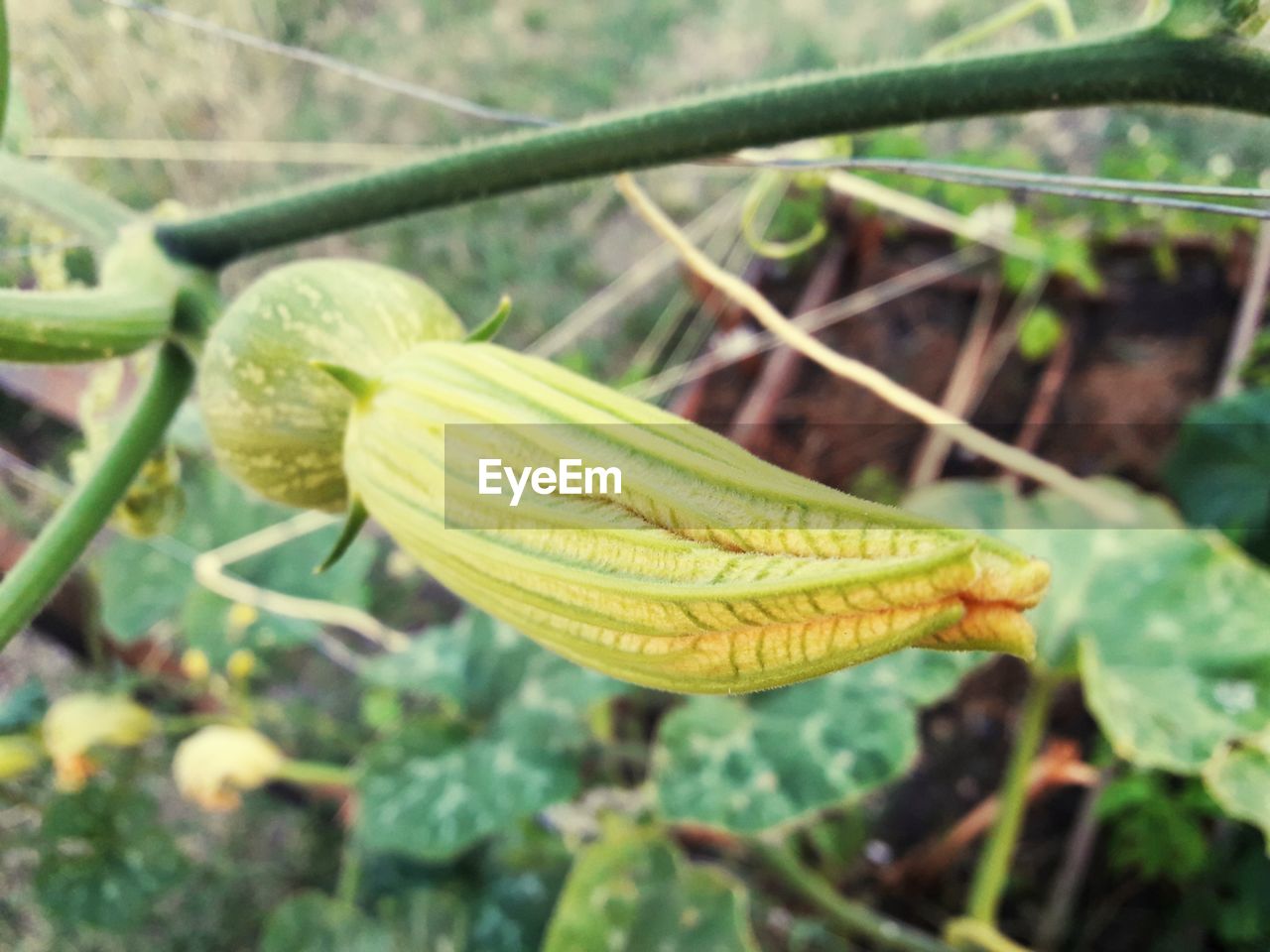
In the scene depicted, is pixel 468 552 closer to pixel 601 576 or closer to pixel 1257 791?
pixel 601 576

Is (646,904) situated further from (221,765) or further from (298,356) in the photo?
(298,356)

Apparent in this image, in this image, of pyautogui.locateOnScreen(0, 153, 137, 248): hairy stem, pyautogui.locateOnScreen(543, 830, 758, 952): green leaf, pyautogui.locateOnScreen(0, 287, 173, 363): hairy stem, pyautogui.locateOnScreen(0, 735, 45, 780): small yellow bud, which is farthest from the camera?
pyautogui.locateOnScreen(0, 735, 45, 780): small yellow bud

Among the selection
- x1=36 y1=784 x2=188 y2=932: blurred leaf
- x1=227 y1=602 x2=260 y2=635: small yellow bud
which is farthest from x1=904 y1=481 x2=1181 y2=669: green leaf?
x1=36 y1=784 x2=188 y2=932: blurred leaf

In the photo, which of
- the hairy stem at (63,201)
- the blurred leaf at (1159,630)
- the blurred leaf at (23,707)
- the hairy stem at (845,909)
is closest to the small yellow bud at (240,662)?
the blurred leaf at (23,707)

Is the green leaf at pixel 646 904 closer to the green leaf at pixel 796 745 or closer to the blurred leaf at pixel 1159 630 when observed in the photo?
the green leaf at pixel 796 745

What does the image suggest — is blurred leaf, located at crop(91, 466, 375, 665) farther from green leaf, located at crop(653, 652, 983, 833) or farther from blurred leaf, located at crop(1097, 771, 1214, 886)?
blurred leaf, located at crop(1097, 771, 1214, 886)

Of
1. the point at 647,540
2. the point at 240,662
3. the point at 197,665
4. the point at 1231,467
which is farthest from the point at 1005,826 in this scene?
the point at 197,665
